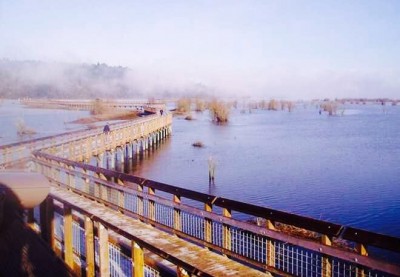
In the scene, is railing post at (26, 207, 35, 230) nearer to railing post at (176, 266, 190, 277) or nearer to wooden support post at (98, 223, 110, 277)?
wooden support post at (98, 223, 110, 277)

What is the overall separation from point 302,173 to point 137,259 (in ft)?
81.1

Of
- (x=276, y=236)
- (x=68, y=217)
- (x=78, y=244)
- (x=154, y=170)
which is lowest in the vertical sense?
(x=154, y=170)

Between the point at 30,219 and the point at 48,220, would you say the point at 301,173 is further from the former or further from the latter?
the point at 48,220

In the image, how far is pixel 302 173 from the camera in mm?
28484

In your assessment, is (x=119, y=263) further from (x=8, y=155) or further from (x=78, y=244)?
(x=8, y=155)

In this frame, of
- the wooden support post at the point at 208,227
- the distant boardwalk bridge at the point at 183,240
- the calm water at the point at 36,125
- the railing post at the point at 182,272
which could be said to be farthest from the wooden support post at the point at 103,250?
the calm water at the point at 36,125

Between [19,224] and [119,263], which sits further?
[19,224]

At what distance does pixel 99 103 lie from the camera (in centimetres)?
9488

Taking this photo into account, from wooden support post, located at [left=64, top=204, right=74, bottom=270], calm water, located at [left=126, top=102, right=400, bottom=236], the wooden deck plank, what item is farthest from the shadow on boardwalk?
calm water, located at [left=126, top=102, right=400, bottom=236]

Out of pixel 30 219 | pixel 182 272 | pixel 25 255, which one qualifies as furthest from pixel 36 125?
pixel 182 272

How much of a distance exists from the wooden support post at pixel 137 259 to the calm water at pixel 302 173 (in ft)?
46.9

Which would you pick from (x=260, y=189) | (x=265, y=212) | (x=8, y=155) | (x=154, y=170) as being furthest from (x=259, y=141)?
(x=265, y=212)

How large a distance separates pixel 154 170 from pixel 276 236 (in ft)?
87.9

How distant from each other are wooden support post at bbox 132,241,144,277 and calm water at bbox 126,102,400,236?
1428cm
